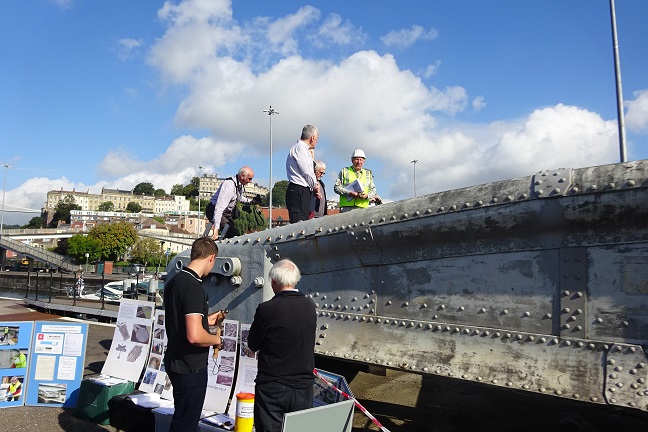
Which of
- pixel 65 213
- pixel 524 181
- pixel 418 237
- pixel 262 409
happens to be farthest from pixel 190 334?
pixel 65 213

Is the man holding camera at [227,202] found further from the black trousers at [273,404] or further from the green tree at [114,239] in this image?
the green tree at [114,239]

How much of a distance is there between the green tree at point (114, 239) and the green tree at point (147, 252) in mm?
1884

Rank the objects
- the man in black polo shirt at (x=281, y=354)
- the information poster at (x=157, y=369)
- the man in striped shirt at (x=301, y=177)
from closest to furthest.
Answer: the man in black polo shirt at (x=281, y=354), the information poster at (x=157, y=369), the man in striped shirt at (x=301, y=177)

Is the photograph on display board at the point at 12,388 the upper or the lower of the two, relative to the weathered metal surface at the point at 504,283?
lower

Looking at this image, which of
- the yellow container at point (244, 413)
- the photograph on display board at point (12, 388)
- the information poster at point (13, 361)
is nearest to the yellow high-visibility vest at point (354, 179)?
the yellow container at point (244, 413)

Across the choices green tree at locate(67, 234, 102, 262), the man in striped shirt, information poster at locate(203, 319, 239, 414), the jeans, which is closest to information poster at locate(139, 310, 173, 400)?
information poster at locate(203, 319, 239, 414)

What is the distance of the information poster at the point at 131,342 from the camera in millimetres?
5777

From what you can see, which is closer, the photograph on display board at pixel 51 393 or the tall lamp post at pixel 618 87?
the photograph on display board at pixel 51 393

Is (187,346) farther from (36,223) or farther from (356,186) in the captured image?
(36,223)

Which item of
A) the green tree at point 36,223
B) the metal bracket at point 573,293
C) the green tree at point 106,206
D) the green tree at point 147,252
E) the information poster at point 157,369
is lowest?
the information poster at point 157,369

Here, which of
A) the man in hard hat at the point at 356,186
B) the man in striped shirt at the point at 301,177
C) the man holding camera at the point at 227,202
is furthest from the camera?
the man in hard hat at the point at 356,186

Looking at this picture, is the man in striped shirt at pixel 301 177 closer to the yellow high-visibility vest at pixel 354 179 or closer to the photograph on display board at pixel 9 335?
the yellow high-visibility vest at pixel 354 179

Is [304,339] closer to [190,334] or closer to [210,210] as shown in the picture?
[190,334]

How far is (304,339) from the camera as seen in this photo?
3.20 m
